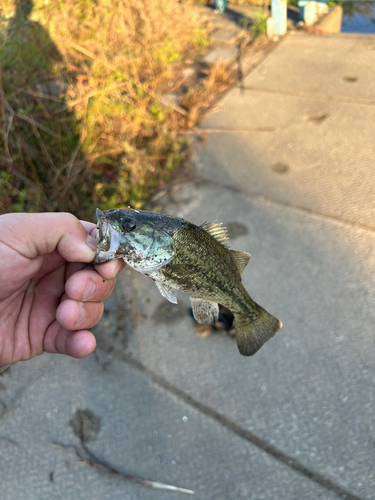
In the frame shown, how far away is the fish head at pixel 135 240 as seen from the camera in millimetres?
1652

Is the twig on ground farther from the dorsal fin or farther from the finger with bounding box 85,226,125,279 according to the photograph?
the dorsal fin

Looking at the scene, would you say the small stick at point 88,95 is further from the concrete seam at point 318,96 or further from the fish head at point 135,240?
the fish head at point 135,240

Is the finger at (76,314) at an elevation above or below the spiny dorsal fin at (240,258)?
below

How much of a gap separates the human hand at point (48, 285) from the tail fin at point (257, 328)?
77 centimetres

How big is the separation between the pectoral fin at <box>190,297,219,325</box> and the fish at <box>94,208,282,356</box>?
5 centimetres

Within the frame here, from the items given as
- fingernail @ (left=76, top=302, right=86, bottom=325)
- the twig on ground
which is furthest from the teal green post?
the twig on ground

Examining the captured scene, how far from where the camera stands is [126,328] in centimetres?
301

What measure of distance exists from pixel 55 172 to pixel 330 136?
3104 mm

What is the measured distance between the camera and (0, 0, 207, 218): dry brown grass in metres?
3.66

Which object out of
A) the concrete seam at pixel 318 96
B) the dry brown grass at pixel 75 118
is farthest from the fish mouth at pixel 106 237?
the concrete seam at pixel 318 96

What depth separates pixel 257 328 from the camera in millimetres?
2045

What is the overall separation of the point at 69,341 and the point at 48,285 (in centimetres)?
39

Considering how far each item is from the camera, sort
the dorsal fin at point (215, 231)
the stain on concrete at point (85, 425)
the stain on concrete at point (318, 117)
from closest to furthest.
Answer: the dorsal fin at point (215, 231) → the stain on concrete at point (85, 425) → the stain on concrete at point (318, 117)

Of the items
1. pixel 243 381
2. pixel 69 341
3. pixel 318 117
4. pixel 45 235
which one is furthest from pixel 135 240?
pixel 318 117
